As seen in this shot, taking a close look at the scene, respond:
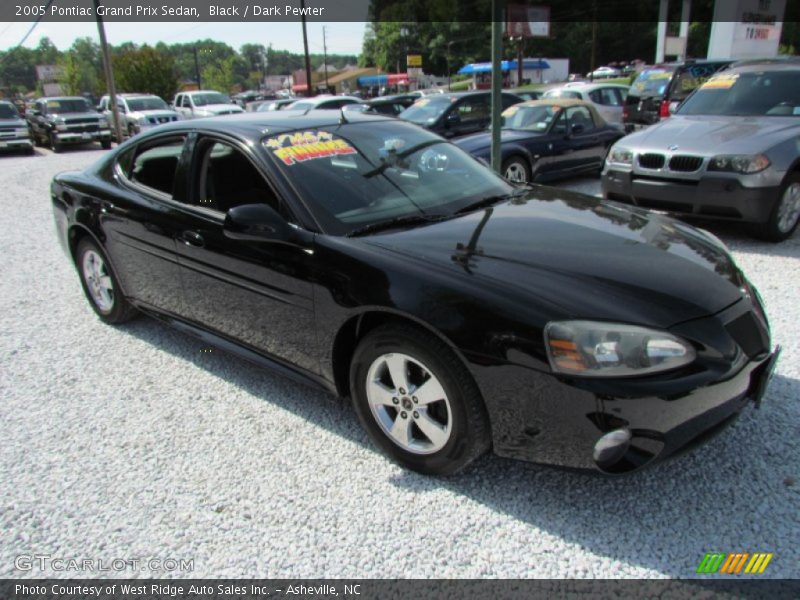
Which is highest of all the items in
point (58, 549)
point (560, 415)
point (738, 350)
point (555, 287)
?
point (555, 287)

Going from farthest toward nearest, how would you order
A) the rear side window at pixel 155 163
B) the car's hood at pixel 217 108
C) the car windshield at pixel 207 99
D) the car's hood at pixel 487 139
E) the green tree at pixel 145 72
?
the green tree at pixel 145 72
the car windshield at pixel 207 99
the car's hood at pixel 217 108
the car's hood at pixel 487 139
the rear side window at pixel 155 163

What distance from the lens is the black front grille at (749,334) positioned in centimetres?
233

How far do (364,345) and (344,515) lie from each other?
2.35 feet

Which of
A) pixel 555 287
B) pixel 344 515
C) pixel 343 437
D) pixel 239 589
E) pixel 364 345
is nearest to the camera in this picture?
pixel 239 589

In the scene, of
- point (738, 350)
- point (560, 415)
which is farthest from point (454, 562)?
point (738, 350)

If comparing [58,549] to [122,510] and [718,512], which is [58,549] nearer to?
[122,510]

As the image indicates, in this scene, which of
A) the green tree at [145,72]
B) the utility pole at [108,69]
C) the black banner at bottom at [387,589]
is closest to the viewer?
the black banner at bottom at [387,589]

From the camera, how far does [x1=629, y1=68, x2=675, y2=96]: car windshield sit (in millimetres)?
14117

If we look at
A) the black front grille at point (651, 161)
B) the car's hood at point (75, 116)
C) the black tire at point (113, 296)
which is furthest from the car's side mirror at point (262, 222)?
the car's hood at point (75, 116)

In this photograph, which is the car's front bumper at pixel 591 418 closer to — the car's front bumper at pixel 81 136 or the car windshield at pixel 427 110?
the car windshield at pixel 427 110

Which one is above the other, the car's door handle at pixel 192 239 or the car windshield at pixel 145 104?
the car windshield at pixel 145 104

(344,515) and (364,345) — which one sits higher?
(364,345)

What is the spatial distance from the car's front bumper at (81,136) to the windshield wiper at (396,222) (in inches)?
778

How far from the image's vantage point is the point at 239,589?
6.99ft
